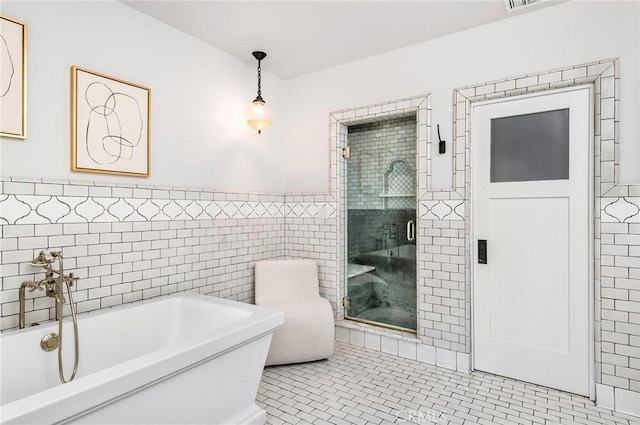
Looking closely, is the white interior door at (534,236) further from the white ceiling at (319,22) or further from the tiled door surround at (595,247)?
the white ceiling at (319,22)

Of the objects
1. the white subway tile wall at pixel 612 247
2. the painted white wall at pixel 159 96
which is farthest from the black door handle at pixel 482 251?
the painted white wall at pixel 159 96

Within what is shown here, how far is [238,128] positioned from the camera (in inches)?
128

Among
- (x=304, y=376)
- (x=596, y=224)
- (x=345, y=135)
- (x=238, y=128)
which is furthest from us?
(x=345, y=135)

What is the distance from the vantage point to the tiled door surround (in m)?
2.19

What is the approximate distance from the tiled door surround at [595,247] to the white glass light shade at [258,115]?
29.8 inches

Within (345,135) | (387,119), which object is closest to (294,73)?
(345,135)

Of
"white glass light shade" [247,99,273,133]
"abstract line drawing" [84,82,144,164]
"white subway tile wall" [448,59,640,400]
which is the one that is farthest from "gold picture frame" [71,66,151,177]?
"white subway tile wall" [448,59,640,400]

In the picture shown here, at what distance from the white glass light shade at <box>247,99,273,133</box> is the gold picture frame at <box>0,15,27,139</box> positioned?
156 centimetres

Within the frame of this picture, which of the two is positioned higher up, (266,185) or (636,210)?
(266,185)

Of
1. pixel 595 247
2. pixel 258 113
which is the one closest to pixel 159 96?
pixel 258 113

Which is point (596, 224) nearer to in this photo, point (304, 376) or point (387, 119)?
point (387, 119)

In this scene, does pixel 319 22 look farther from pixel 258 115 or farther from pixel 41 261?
pixel 41 261

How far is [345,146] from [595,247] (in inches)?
84.9

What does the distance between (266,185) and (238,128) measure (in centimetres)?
62
